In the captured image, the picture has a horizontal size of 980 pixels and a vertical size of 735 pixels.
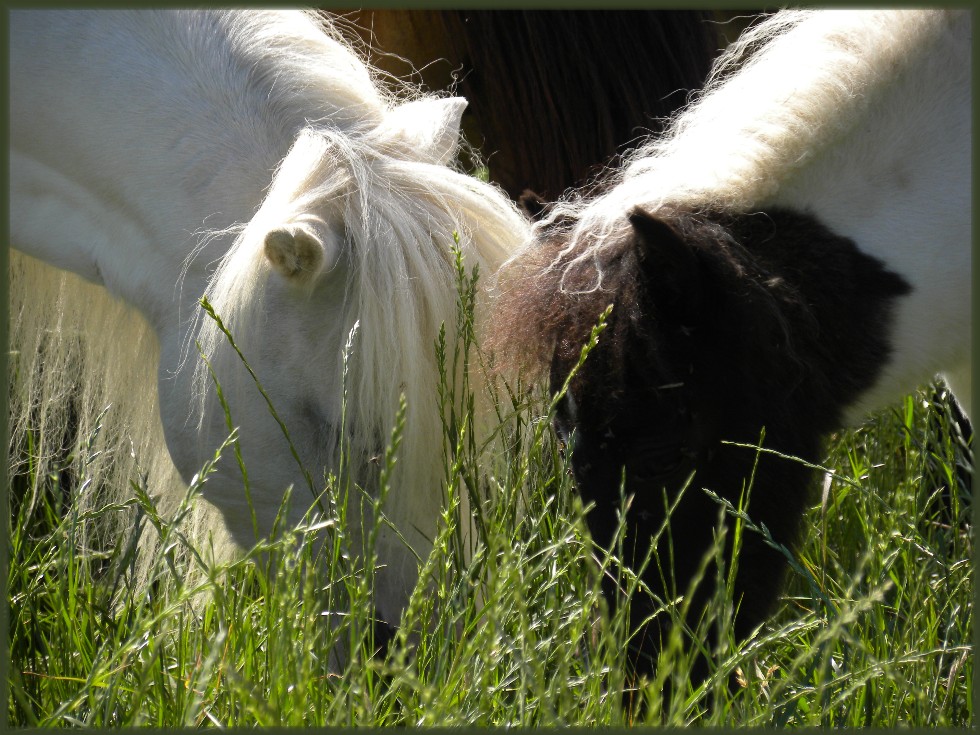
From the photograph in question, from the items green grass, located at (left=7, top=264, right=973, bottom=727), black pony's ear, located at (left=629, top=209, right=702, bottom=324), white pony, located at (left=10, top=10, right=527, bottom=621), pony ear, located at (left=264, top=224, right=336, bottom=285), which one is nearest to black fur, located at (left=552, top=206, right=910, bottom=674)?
black pony's ear, located at (left=629, top=209, right=702, bottom=324)

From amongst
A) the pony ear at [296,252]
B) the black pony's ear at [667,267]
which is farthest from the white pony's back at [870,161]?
the pony ear at [296,252]

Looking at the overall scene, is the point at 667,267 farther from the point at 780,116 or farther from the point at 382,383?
the point at 382,383

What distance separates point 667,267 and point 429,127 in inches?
27.5

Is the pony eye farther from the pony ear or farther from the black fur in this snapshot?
the pony ear

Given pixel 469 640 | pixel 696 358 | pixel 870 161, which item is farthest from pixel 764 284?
pixel 469 640

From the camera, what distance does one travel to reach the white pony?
1.96 m

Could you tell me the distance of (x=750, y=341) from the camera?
1882 millimetres

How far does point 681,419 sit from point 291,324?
84cm

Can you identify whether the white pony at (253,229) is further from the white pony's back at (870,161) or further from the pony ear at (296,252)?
the white pony's back at (870,161)

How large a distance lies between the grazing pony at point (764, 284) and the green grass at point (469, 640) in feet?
0.48

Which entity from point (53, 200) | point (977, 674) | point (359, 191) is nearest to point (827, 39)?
point (359, 191)

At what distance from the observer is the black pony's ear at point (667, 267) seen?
1.77m

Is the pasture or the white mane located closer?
the pasture

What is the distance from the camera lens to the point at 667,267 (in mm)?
1821
